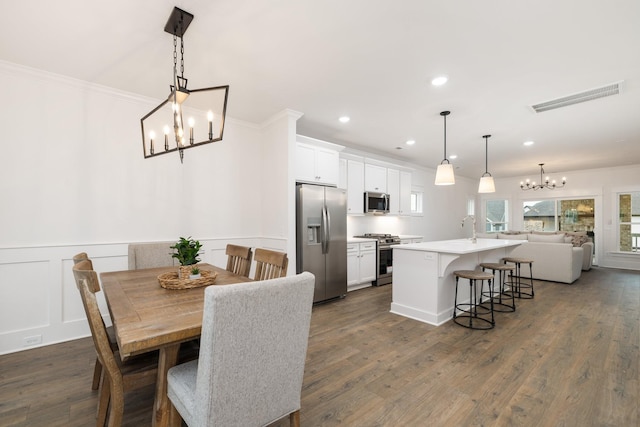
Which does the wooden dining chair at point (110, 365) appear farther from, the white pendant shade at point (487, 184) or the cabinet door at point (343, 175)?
the white pendant shade at point (487, 184)

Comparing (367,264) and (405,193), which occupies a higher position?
(405,193)

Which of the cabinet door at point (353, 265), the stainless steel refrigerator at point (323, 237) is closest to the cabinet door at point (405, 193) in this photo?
the cabinet door at point (353, 265)

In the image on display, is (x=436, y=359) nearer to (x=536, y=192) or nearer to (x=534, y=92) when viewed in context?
(x=534, y=92)

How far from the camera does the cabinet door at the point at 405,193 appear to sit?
6.43 meters

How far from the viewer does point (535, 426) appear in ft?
5.67

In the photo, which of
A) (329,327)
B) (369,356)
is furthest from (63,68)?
(369,356)

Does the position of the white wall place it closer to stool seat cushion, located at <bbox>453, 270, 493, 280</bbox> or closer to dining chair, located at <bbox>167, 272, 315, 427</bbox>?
stool seat cushion, located at <bbox>453, 270, 493, 280</bbox>

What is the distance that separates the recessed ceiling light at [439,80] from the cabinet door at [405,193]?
3.53 meters

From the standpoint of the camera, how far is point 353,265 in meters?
4.88

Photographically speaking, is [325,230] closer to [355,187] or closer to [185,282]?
[355,187]

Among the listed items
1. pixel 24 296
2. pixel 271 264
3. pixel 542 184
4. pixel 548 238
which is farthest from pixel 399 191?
pixel 24 296

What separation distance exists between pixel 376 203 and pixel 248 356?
4.85 m

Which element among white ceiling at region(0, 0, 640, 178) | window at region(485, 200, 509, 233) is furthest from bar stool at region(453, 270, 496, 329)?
window at region(485, 200, 509, 233)

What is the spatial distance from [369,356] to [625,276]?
287 inches
